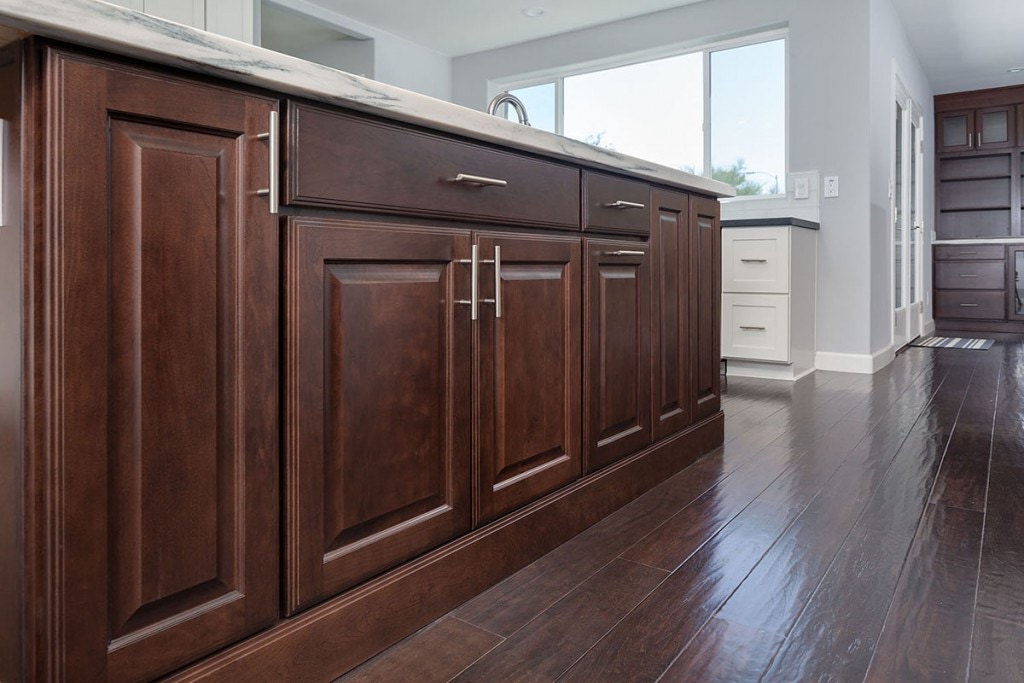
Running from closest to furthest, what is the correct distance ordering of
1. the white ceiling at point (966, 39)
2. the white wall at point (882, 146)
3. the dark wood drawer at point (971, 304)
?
the white wall at point (882, 146) < the white ceiling at point (966, 39) < the dark wood drawer at point (971, 304)

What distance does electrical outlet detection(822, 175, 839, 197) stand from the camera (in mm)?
4250

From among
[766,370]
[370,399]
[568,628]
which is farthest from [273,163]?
[766,370]

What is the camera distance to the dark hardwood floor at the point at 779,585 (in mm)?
1064

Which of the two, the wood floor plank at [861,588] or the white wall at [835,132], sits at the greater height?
the white wall at [835,132]

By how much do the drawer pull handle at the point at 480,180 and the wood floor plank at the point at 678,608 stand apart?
0.77 meters

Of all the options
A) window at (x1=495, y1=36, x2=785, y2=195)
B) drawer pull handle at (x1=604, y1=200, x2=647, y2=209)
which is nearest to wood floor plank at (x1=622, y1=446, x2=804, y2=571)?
drawer pull handle at (x1=604, y1=200, x2=647, y2=209)

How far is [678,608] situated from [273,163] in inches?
37.8

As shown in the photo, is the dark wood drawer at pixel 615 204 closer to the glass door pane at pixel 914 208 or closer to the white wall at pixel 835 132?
the white wall at pixel 835 132

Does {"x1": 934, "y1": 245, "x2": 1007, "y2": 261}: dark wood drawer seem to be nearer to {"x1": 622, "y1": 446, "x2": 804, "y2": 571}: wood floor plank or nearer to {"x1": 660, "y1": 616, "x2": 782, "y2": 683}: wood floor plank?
{"x1": 622, "y1": 446, "x2": 804, "y2": 571}: wood floor plank

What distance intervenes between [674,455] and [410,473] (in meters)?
1.11

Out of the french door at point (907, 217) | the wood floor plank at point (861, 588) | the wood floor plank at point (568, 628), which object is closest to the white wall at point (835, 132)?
the french door at point (907, 217)

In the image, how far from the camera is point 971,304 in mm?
7059

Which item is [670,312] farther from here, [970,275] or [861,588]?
[970,275]

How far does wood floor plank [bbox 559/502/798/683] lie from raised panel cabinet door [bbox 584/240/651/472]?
0.32 metres
